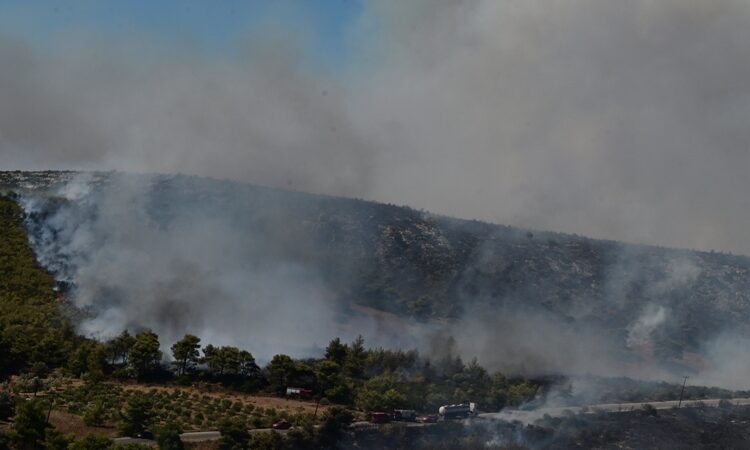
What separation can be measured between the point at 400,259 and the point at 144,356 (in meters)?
48.1

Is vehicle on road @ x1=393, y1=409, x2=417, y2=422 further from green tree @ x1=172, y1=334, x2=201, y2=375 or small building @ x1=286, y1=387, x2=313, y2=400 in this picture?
green tree @ x1=172, y1=334, x2=201, y2=375

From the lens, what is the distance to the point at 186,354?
196 feet

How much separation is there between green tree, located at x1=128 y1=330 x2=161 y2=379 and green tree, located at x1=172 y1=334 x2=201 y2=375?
1.25 m

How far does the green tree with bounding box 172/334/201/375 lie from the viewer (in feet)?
195

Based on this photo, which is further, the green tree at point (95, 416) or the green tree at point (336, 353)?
the green tree at point (336, 353)

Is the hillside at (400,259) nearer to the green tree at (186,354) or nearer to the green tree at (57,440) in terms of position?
the green tree at (186,354)

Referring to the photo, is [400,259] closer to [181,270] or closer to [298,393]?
[181,270]

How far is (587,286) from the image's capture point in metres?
108

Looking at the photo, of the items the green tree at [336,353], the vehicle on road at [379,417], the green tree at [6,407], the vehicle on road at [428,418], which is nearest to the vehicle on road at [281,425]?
the vehicle on road at [379,417]

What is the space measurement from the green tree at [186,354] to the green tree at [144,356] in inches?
49.3

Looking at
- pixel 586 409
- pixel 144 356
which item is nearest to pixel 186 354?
pixel 144 356

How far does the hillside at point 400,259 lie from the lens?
8344cm

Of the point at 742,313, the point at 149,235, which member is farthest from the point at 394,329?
the point at 742,313

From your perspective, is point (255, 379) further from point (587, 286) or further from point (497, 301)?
point (587, 286)
